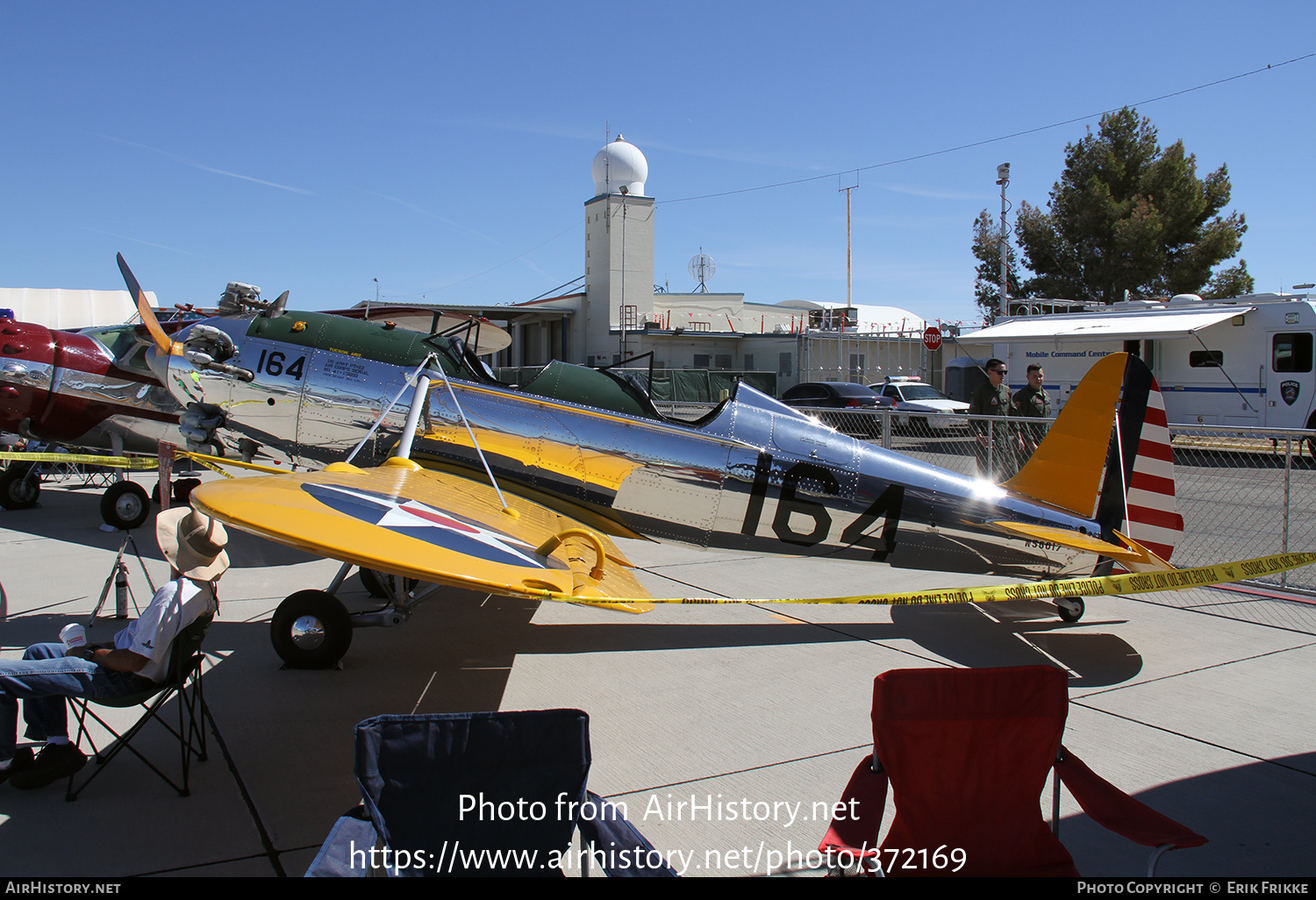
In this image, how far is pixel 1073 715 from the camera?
4031 millimetres

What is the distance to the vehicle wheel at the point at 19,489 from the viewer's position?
9633mm

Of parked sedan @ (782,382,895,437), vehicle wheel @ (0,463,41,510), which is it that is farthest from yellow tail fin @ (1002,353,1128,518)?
parked sedan @ (782,382,895,437)

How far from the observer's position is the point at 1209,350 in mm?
16547

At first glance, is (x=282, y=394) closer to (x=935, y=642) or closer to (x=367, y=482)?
(x=367, y=482)

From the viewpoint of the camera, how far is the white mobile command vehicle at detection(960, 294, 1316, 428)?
50.8 ft

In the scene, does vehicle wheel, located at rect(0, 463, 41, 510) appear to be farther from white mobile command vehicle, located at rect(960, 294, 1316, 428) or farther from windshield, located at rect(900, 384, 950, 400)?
windshield, located at rect(900, 384, 950, 400)

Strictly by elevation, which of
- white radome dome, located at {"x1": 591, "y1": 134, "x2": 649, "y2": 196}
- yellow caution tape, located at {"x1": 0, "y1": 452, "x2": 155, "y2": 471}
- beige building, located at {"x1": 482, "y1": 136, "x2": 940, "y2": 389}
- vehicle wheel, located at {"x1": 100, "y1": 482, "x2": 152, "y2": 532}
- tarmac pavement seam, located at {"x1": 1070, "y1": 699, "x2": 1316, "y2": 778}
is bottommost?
tarmac pavement seam, located at {"x1": 1070, "y1": 699, "x2": 1316, "y2": 778}

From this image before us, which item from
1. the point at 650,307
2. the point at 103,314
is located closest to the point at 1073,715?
the point at 650,307

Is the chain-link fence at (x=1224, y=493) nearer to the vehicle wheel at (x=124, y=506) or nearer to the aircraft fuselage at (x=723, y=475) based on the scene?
the aircraft fuselage at (x=723, y=475)

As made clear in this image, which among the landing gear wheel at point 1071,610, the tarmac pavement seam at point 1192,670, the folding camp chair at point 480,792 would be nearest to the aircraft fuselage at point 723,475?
the tarmac pavement seam at point 1192,670

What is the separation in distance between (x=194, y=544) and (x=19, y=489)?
869 centimetres

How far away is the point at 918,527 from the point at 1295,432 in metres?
3.88

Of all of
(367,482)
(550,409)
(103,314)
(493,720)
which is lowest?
(493,720)

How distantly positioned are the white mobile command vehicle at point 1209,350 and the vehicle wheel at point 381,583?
42.7ft
